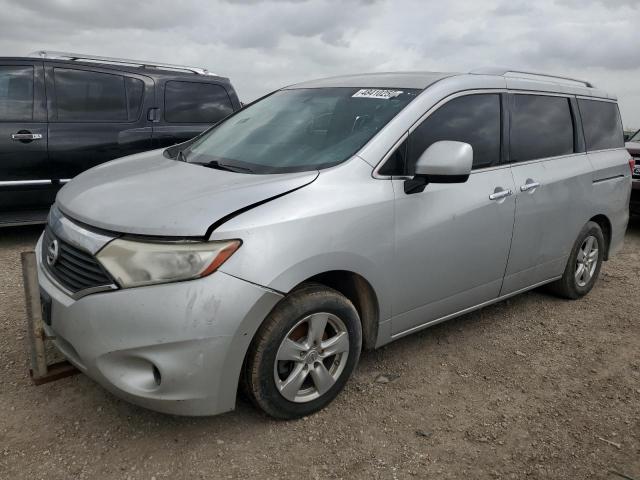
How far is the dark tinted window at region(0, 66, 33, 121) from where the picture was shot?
5266 millimetres

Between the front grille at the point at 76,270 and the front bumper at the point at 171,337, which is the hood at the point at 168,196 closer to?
the front grille at the point at 76,270

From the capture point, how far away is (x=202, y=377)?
7.64 feet

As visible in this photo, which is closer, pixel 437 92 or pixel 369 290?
pixel 369 290

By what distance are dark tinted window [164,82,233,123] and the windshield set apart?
2.68m

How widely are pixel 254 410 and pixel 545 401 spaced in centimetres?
157

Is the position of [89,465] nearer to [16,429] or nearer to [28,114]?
[16,429]

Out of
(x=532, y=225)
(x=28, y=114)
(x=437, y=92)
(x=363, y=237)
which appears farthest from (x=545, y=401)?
(x=28, y=114)

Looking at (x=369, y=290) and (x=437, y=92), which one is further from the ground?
(x=437, y=92)

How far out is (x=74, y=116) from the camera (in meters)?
5.61

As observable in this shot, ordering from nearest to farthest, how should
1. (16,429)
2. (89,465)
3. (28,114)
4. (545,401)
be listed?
1. (89,465)
2. (16,429)
3. (545,401)
4. (28,114)

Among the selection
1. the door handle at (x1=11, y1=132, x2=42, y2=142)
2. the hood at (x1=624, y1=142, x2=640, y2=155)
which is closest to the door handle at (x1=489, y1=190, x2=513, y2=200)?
the door handle at (x1=11, y1=132, x2=42, y2=142)

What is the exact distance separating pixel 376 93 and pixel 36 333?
215 centimetres

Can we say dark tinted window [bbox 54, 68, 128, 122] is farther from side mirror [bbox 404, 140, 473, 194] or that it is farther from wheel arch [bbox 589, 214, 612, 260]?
wheel arch [bbox 589, 214, 612, 260]

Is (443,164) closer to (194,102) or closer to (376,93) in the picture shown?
(376,93)
